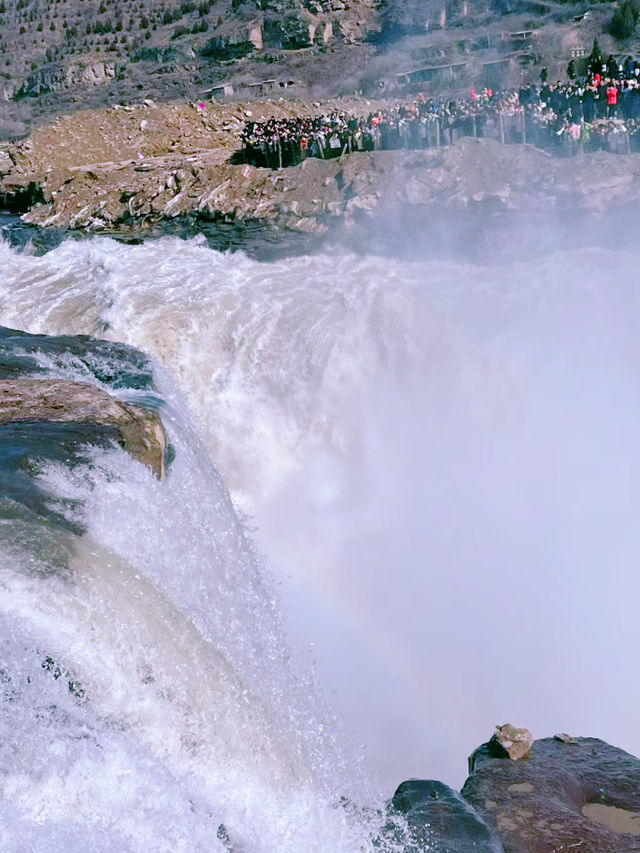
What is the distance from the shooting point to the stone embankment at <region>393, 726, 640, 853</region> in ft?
16.8

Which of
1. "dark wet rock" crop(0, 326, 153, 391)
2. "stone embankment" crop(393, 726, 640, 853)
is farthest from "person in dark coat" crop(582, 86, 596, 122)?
"stone embankment" crop(393, 726, 640, 853)

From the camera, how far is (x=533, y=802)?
5.55m

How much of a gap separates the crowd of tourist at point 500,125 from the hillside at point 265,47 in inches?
353

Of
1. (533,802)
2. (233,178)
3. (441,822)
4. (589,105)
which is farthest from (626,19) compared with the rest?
Result: (441,822)

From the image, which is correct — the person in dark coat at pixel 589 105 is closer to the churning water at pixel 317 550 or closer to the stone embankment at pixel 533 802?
the churning water at pixel 317 550

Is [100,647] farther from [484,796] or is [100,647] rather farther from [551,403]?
[551,403]

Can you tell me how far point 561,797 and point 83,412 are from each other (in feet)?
14.0

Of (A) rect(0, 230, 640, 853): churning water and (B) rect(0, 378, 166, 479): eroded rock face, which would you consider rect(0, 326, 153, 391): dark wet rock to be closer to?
(A) rect(0, 230, 640, 853): churning water

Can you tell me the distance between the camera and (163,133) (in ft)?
94.7

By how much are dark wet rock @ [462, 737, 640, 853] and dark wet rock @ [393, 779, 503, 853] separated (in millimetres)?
153

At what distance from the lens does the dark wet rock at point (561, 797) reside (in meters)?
5.20

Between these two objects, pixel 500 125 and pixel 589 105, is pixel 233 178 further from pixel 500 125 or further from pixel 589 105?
pixel 589 105

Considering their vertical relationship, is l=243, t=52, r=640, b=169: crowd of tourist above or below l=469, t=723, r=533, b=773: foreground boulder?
above

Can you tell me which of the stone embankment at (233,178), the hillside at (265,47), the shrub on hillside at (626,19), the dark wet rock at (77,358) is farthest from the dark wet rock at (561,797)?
the shrub on hillside at (626,19)
